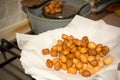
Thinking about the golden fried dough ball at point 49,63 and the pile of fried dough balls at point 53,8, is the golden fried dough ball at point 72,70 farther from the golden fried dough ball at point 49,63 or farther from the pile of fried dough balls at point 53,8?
the pile of fried dough balls at point 53,8

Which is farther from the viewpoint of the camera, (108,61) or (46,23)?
(46,23)

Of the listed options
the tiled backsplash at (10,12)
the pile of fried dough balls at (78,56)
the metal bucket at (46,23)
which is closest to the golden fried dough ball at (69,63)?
the pile of fried dough balls at (78,56)

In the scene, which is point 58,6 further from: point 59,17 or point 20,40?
point 20,40

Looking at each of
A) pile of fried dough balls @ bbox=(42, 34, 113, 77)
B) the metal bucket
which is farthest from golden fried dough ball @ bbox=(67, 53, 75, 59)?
the metal bucket

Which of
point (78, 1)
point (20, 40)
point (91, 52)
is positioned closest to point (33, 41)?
point (20, 40)

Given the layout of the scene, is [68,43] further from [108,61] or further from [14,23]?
[14,23]

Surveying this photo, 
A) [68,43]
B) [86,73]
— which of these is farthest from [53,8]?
[86,73]
